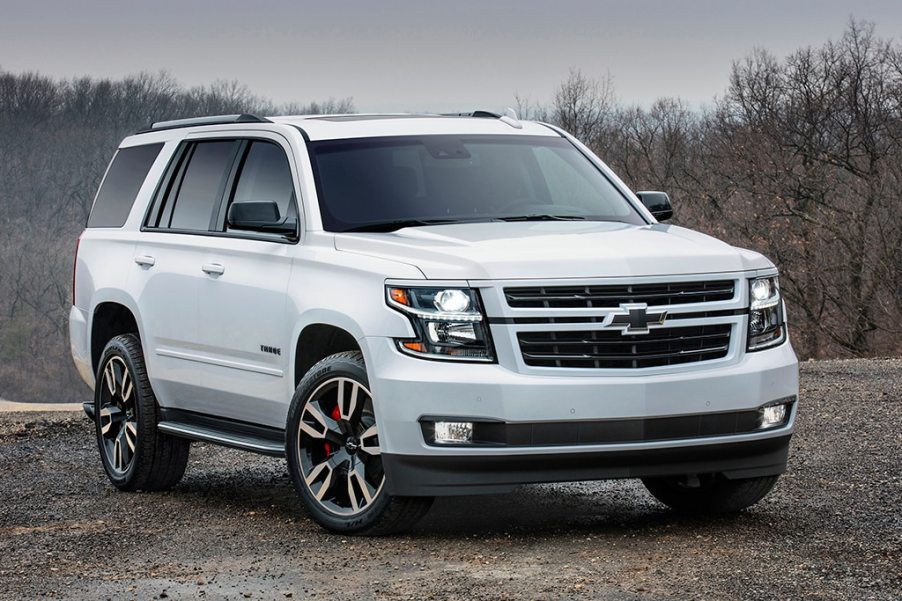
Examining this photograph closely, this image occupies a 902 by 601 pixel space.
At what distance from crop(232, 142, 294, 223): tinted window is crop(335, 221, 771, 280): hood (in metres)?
0.80

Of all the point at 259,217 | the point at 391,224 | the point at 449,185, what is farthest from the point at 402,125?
the point at 259,217

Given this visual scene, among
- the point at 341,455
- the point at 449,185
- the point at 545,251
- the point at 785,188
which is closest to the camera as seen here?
the point at 545,251

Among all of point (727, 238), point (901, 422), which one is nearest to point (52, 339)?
point (727, 238)

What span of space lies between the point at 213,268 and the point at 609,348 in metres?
2.57

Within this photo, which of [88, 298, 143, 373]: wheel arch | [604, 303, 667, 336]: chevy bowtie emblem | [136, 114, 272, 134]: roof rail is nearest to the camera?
[604, 303, 667, 336]: chevy bowtie emblem

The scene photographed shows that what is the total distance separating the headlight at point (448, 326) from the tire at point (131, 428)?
293 cm

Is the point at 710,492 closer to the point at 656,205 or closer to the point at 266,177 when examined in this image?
the point at 656,205

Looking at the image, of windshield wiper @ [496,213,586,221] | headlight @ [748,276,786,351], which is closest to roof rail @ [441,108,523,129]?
windshield wiper @ [496,213,586,221]

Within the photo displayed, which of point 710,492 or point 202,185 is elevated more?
point 202,185

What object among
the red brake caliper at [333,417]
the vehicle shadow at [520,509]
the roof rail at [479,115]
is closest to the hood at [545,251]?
the red brake caliper at [333,417]

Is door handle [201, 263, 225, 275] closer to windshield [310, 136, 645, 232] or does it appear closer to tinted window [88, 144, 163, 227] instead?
windshield [310, 136, 645, 232]

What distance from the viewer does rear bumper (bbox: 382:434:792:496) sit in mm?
6188

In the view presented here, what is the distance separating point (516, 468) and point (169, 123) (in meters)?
4.11

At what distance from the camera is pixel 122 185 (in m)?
9.42
